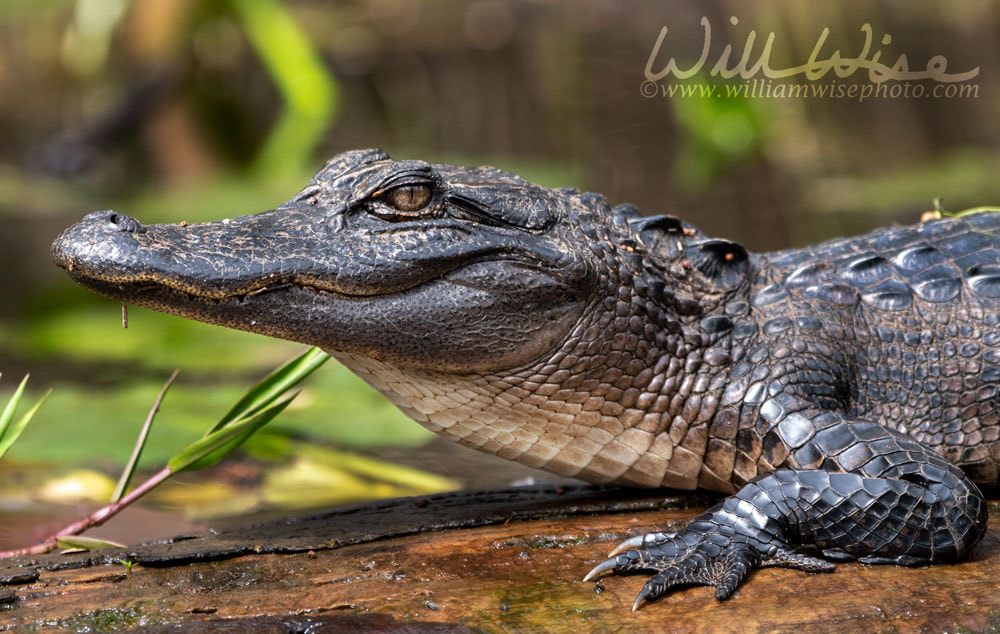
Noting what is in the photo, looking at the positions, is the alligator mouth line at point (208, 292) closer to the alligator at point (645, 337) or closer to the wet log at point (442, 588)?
the alligator at point (645, 337)

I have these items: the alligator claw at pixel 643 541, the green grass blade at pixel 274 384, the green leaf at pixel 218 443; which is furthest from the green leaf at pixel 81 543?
the alligator claw at pixel 643 541

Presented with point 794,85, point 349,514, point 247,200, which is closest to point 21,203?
point 247,200

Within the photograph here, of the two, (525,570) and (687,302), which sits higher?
(687,302)

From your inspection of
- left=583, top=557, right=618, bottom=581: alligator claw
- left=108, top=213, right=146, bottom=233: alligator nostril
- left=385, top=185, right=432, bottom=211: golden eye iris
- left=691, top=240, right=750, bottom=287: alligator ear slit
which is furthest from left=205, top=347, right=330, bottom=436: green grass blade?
left=691, top=240, right=750, bottom=287: alligator ear slit

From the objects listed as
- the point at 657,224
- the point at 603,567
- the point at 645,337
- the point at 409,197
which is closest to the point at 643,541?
the point at 603,567

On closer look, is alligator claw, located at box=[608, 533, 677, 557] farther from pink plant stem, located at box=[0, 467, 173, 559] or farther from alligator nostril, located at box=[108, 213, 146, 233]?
alligator nostril, located at box=[108, 213, 146, 233]

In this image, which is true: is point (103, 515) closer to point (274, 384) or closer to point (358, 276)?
point (274, 384)

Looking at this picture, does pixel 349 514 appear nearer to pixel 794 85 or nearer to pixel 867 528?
pixel 867 528
